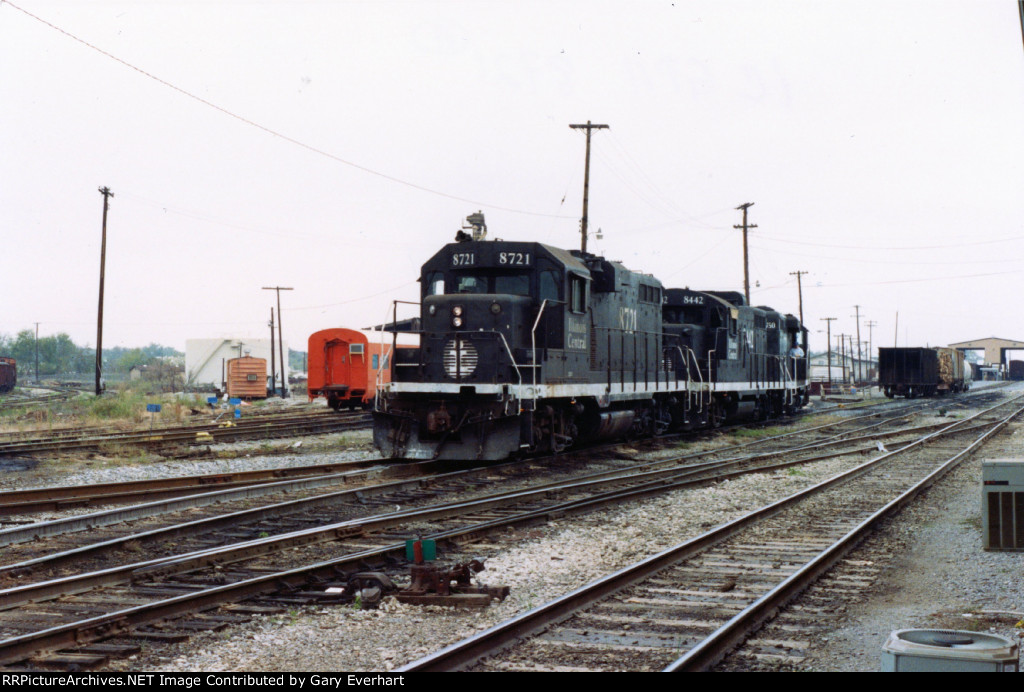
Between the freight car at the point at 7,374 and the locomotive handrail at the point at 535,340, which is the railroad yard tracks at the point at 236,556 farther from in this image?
the freight car at the point at 7,374

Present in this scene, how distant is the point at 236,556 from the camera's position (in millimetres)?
7762

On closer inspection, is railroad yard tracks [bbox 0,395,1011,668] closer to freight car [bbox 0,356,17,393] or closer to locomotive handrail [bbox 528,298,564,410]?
A: locomotive handrail [bbox 528,298,564,410]

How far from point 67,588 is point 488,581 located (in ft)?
9.89

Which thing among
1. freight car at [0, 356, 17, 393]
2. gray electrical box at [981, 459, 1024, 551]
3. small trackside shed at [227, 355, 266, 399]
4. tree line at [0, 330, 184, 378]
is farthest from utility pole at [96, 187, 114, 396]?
tree line at [0, 330, 184, 378]

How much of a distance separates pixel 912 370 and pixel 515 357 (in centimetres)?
4526

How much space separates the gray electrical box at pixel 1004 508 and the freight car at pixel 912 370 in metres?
47.8

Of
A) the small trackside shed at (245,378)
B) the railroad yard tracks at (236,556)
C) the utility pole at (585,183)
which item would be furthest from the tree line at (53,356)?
the railroad yard tracks at (236,556)

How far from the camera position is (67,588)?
6629mm

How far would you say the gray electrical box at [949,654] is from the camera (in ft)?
12.2

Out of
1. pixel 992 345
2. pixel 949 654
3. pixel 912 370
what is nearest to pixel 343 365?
pixel 949 654

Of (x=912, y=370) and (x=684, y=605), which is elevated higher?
(x=912, y=370)

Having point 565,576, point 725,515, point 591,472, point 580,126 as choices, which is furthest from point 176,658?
point 580,126

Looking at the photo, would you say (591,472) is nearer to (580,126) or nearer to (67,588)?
(67,588)

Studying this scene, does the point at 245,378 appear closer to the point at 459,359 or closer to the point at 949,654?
the point at 459,359
